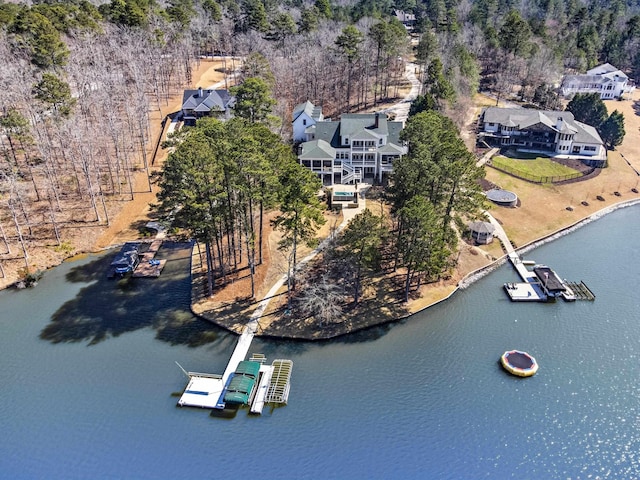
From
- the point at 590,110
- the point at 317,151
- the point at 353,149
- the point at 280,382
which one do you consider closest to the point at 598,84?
the point at 590,110

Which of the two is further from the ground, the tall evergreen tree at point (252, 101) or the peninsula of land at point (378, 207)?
the tall evergreen tree at point (252, 101)

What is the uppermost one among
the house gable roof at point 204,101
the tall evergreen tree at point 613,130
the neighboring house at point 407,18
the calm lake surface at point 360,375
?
the neighboring house at point 407,18

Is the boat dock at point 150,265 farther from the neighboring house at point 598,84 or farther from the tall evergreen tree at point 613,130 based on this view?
the neighboring house at point 598,84

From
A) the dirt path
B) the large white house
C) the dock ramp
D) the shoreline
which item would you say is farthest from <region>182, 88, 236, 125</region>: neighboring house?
the dock ramp

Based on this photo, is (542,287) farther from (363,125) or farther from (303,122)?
(303,122)

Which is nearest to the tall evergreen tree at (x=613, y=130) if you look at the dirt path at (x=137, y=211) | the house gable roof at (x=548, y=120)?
the house gable roof at (x=548, y=120)

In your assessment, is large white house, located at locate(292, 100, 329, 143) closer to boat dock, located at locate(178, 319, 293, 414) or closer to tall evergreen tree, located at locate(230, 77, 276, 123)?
tall evergreen tree, located at locate(230, 77, 276, 123)

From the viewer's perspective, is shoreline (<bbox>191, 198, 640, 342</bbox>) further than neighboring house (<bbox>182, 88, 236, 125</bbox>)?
No
